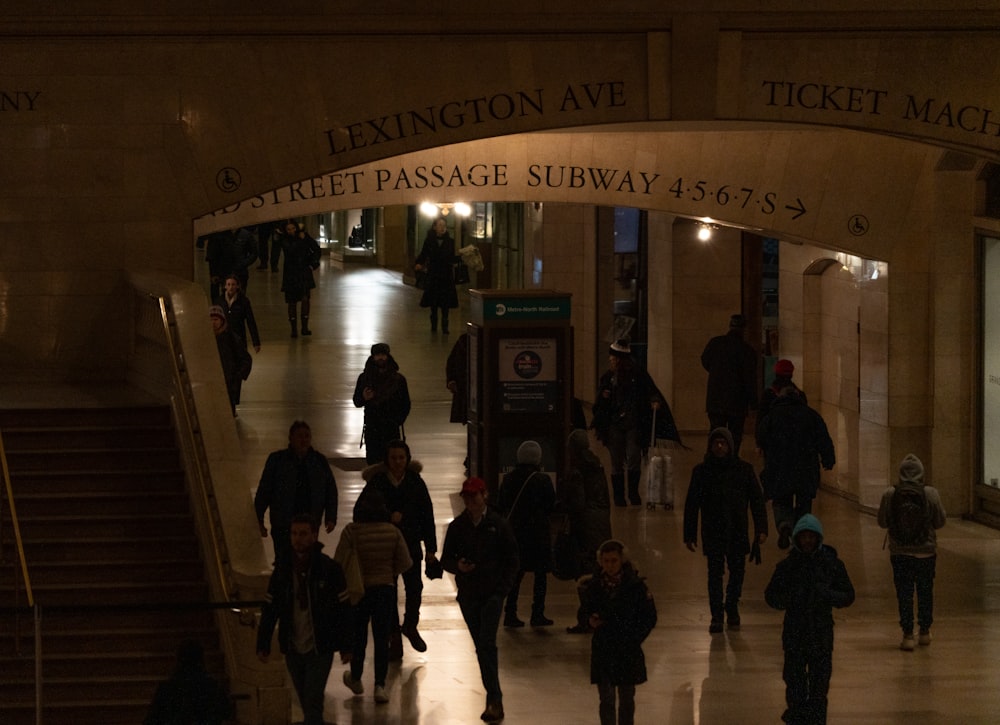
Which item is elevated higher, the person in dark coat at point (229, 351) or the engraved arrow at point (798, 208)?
the engraved arrow at point (798, 208)

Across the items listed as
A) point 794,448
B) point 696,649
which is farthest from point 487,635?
point 794,448

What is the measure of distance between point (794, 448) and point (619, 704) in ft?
18.2

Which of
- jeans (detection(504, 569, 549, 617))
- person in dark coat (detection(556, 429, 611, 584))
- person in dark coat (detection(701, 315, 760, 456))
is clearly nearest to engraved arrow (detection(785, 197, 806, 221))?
person in dark coat (detection(701, 315, 760, 456))

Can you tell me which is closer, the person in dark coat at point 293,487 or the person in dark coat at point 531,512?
the person in dark coat at point 293,487

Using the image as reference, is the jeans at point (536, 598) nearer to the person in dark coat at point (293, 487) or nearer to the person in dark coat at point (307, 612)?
the person in dark coat at point (293, 487)

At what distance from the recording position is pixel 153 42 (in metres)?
15.5

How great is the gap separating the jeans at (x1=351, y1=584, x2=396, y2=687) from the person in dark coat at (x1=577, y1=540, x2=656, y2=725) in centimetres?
174

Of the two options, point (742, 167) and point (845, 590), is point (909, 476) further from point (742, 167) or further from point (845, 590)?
point (742, 167)

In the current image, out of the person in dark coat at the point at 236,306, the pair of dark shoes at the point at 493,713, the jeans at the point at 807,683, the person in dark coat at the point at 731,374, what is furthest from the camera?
the person in dark coat at the point at 236,306

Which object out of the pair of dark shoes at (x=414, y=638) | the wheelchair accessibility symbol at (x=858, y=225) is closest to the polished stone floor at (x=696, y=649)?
the pair of dark shoes at (x=414, y=638)

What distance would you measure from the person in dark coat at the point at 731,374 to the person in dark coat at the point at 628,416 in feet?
2.71

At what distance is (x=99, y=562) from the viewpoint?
1222 centimetres

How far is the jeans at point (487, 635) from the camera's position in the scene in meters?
11.3

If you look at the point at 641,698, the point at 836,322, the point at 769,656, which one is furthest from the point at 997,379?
the point at 641,698
